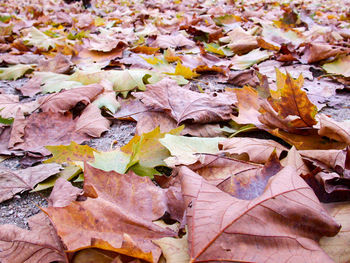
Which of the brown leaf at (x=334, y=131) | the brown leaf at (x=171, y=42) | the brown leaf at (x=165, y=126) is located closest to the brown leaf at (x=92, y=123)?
the brown leaf at (x=165, y=126)

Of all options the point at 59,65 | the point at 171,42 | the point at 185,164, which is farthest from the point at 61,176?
the point at 171,42

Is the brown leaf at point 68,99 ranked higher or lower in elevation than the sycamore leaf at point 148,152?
lower

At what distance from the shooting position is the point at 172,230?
2.18ft

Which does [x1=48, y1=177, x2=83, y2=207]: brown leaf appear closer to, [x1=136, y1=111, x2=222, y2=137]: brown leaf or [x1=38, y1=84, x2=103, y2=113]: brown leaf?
[x1=136, y1=111, x2=222, y2=137]: brown leaf

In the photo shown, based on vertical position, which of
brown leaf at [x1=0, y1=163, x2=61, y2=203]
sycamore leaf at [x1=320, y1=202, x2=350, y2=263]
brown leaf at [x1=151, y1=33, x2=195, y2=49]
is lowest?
brown leaf at [x1=151, y1=33, x2=195, y2=49]

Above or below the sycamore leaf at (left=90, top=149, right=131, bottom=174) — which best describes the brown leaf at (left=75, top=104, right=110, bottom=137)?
below

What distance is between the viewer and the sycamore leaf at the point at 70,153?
97 cm

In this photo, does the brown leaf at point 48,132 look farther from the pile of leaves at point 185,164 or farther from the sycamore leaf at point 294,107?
the sycamore leaf at point 294,107

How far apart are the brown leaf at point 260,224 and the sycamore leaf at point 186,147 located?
0.75 ft

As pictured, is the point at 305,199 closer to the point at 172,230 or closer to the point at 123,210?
the point at 172,230

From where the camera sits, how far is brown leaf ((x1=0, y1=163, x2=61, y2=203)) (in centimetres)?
87

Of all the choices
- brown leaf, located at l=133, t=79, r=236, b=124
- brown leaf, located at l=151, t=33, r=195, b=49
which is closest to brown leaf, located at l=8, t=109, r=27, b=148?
brown leaf, located at l=133, t=79, r=236, b=124

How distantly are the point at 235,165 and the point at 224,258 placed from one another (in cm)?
34

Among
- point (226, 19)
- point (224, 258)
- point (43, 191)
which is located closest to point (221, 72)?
point (43, 191)
